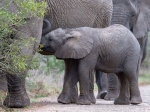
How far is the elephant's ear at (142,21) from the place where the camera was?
14.0 m

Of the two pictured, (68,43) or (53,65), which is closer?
(68,43)

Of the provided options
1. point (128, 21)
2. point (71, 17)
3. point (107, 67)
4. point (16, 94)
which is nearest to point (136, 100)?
point (107, 67)

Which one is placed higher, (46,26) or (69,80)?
(46,26)

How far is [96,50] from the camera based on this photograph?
10.5m

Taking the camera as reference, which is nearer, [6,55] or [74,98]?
[6,55]

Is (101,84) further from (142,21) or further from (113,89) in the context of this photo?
(142,21)

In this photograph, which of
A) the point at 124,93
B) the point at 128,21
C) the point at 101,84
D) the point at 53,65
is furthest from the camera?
the point at 53,65

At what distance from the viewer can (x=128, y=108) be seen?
998 cm

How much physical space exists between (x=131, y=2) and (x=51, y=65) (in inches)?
169

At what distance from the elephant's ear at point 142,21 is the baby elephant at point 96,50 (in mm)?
3317

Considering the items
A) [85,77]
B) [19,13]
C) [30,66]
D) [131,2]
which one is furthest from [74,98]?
[131,2]

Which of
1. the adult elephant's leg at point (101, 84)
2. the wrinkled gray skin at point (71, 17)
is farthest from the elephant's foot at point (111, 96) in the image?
the wrinkled gray skin at point (71, 17)

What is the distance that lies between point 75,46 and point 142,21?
157 inches

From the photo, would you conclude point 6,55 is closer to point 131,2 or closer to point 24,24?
point 24,24
